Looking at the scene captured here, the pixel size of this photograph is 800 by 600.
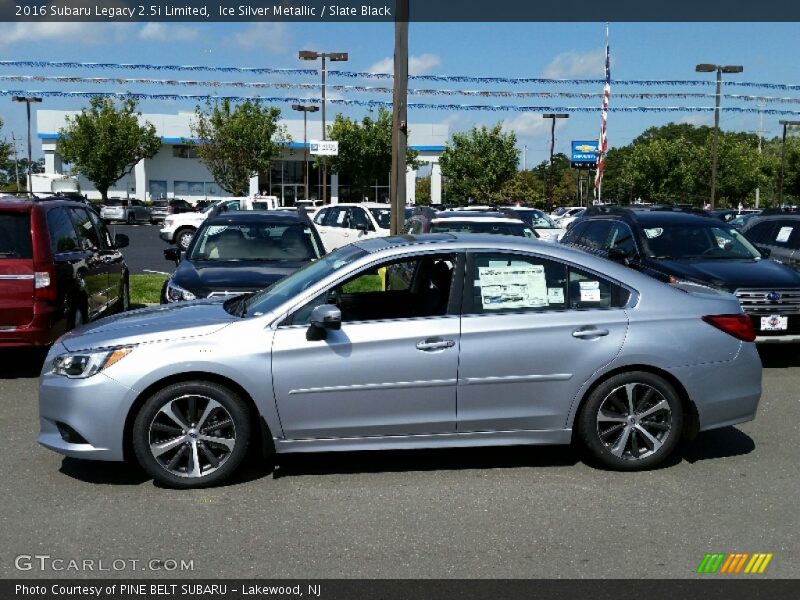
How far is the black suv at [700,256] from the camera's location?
361 inches

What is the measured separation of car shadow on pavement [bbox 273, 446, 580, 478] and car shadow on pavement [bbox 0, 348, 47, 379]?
420 cm

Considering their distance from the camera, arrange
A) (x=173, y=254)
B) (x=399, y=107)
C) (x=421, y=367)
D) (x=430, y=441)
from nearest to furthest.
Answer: (x=421, y=367), (x=430, y=441), (x=173, y=254), (x=399, y=107)

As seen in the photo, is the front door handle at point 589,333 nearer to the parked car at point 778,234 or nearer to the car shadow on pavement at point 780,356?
the car shadow on pavement at point 780,356

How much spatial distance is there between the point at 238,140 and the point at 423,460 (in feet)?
162

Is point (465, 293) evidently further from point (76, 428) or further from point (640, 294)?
Answer: point (76, 428)

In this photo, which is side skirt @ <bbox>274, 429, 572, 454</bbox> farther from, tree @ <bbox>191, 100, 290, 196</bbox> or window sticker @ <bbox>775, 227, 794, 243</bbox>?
tree @ <bbox>191, 100, 290, 196</bbox>

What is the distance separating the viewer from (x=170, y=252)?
1102 cm

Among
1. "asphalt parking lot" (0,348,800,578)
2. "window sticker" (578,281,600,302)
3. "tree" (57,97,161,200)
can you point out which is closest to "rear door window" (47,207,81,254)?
"asphalt parking lot" (0,348,800,578)

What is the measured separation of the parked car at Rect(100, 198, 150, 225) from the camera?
51.7 m

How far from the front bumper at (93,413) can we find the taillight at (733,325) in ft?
12.4

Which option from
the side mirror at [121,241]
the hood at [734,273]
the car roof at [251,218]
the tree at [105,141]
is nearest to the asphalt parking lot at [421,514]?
the hood at [734,273]

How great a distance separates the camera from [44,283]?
26.6 ft

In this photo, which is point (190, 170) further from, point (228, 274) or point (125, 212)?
point (228, 274)

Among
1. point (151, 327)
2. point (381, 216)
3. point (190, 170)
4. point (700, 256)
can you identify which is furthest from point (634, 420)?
point (190, 170)
